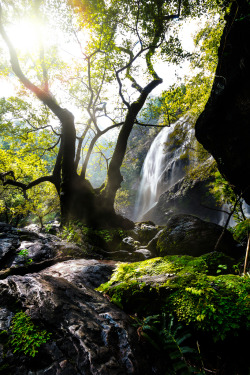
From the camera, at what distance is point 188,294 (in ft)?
5.86

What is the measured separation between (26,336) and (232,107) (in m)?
6.55

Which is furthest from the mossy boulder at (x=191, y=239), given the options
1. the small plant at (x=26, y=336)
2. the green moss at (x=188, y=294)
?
the small plant at (x=26, y=336)

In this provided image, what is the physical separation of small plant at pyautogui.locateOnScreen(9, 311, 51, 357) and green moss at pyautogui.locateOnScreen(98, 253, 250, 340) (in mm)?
922

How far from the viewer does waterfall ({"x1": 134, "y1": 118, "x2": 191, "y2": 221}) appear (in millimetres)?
20775

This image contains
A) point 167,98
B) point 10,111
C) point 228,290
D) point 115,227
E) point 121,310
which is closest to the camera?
point 228,290

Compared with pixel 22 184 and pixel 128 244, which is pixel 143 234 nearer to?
pixel 128 244

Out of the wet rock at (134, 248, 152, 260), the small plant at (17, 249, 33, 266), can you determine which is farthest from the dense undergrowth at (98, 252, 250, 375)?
the wet rock at (134, 248, 152, 260)

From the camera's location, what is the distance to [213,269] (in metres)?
2.85

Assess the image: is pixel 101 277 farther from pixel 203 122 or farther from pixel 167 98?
pixel 167 98

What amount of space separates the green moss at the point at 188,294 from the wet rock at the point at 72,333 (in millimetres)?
275

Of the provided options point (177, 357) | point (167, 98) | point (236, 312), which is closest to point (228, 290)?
point (236, 312)

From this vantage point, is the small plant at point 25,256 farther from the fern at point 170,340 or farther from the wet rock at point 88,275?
the fern at point 170,340

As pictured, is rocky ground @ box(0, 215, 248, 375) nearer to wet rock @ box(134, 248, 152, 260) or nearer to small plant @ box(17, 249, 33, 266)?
small plant @ box(17, 249, 33, 266)

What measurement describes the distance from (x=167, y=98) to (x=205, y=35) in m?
A: 3.73
